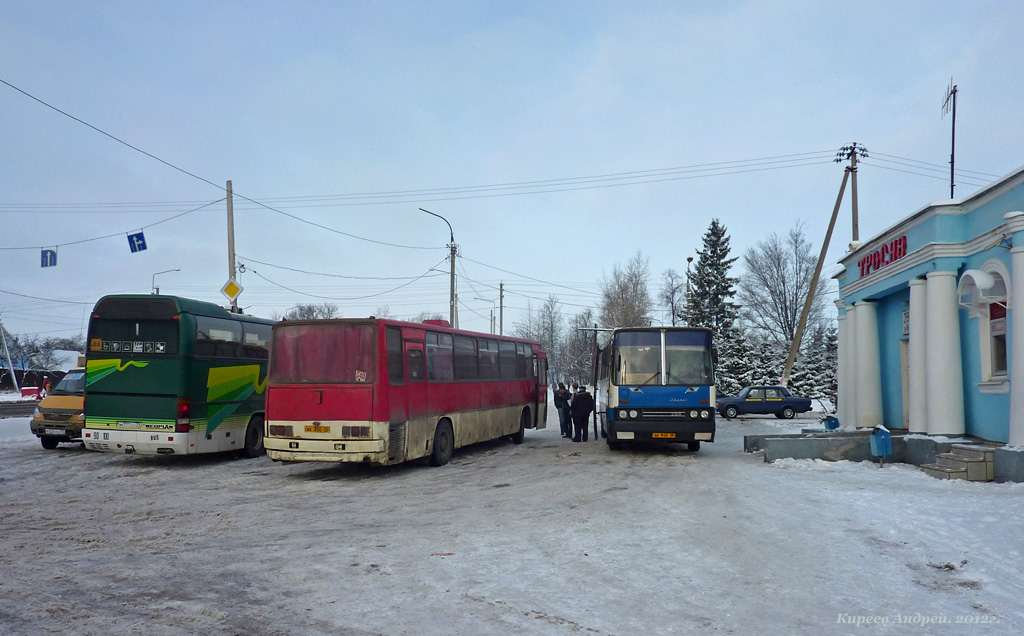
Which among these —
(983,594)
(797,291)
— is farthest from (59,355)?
(983,594)

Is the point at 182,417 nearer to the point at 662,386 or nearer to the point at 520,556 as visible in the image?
the point at 520,556

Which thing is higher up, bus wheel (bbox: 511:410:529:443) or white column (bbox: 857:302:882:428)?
white column (bbox: 857:302:882:428)

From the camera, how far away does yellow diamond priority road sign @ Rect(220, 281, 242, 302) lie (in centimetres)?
2158

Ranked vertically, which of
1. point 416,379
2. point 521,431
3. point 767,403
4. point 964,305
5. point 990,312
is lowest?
point 767,403

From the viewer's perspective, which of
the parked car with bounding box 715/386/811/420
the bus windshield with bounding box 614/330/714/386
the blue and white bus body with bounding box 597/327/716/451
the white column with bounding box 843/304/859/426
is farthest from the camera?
the parked car with bounding box 715/386/811/420

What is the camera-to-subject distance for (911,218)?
15031mm

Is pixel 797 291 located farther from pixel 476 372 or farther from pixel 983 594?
pixel 983 594

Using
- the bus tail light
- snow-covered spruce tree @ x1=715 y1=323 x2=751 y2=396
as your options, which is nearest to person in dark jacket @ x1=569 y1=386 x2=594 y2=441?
the bus tail light

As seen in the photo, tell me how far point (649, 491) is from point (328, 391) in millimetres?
5755

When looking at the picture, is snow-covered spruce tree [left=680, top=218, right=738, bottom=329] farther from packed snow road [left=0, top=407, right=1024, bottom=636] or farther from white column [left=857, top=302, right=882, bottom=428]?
packed snow road [left=0, top=407, right=1024, bottom=636]

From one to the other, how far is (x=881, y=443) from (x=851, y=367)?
6390 mm

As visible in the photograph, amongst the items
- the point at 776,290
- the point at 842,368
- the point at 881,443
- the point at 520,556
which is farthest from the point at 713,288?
the point at 520,556

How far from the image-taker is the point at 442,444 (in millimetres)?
15219

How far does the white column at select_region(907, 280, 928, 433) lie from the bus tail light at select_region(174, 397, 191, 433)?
48.0 ft
